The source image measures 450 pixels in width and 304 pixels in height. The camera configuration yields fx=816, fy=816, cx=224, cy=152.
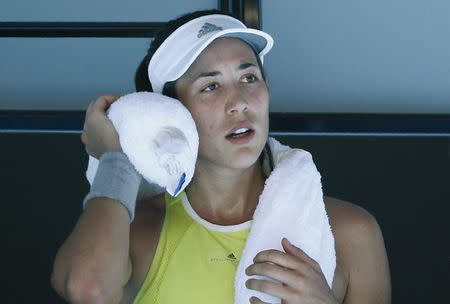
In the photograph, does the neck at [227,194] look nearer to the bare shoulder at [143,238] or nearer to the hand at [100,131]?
the bare shoulder at [143,238]

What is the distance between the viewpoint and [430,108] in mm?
2080

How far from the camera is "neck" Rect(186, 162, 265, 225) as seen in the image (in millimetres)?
1612

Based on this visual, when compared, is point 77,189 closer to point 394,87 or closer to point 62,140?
point 62,140

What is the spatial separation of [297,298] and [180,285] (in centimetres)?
25

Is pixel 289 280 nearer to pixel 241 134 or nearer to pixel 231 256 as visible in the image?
pixel 231 256

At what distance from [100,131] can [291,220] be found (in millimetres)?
382

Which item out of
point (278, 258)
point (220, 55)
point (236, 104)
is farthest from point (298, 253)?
point (220, 55)

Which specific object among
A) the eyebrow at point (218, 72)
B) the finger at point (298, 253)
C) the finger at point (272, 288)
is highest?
the eyebrow at point (218, 72)

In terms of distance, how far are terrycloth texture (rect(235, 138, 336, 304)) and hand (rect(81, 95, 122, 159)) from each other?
295 mm

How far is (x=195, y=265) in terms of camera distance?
4.98ft

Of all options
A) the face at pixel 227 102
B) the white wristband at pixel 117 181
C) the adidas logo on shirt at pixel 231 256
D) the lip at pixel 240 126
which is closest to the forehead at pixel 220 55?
the face at pixel 227 102

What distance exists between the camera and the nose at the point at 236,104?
147cm

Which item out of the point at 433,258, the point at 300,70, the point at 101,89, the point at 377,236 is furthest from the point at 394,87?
the point at 101,89

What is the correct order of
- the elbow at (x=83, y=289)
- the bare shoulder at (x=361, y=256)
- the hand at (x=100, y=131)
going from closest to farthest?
the elbow at (x=83, y=289)
the hand at (x=100, y=131)
the bare shoulder at (x=361, y=256)
